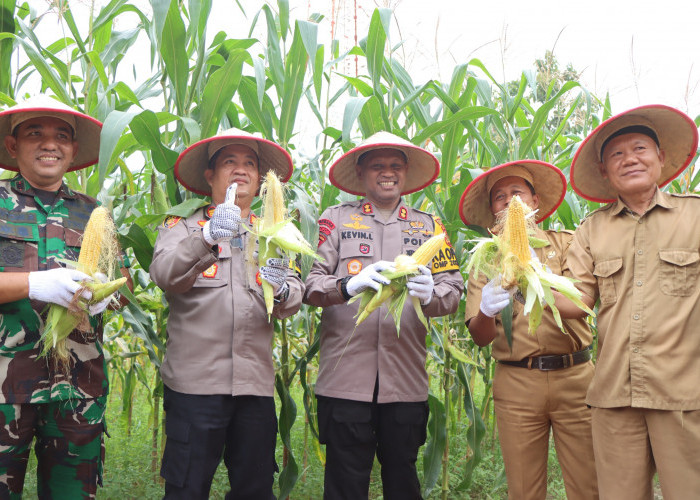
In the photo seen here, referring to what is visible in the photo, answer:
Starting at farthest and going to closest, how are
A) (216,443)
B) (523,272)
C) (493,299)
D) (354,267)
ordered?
(354,267), (216,443), (493,299), (523,272)

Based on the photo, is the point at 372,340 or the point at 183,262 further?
the point at 372,340

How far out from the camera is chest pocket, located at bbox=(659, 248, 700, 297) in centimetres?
247

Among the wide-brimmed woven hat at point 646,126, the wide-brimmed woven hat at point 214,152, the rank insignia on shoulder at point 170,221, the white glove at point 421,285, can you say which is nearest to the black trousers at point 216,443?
the rank insignia on shoulder at point 170,221

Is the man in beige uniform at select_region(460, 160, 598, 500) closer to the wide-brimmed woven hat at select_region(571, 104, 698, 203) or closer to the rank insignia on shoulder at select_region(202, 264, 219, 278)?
the wide-brimmed woven hat at select_region(571, 104, 698, 203)

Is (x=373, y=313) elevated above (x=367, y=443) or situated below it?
above

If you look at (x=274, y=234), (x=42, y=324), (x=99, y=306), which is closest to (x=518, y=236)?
(x=274, y=234)

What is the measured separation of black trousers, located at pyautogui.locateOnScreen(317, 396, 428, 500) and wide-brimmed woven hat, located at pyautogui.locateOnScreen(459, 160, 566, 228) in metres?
1.14

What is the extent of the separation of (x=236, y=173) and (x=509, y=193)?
58.4 inches

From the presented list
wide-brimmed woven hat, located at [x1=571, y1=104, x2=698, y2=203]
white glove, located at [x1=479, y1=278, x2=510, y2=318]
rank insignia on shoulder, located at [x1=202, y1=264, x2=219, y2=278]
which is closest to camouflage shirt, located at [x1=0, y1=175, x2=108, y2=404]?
rank insignia on shoulder, located at [x1=202, y1=264, x2=219, y2=278]

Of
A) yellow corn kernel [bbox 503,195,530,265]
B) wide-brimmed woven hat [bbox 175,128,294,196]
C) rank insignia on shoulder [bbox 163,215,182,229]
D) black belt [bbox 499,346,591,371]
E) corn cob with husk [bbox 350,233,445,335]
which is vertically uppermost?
wide-brimmed woven hat [bbox 175,128,294,196]

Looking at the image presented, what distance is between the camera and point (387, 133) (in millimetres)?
3074

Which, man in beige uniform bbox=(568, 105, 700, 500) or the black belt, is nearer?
man in beige uniform bbox=(568, 105, 700, 500)

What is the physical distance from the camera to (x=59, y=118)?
2555mm

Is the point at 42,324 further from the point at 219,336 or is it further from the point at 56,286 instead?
A: the point at 219,336
